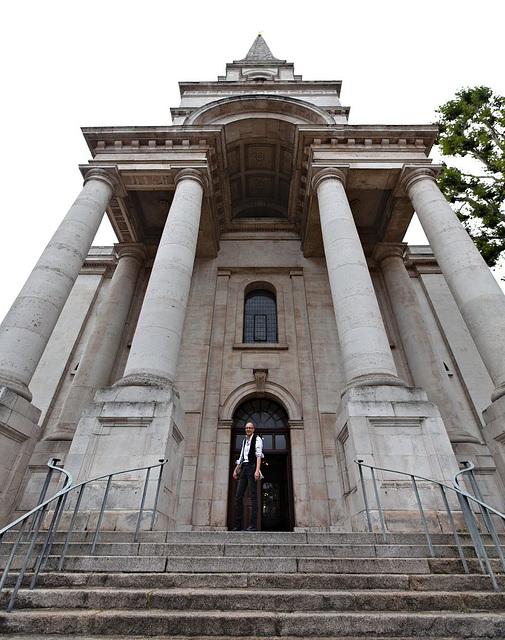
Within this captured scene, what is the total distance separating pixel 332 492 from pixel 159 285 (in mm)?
7370

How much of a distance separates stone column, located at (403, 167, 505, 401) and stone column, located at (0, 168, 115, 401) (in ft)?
33.4

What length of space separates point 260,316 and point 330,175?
580cm

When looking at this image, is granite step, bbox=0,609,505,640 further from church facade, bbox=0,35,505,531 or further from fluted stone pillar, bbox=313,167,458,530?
fluted stone pillar, bbox=313,167,458,530

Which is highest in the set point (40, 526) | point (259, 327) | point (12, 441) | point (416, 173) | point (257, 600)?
point (416, 173)

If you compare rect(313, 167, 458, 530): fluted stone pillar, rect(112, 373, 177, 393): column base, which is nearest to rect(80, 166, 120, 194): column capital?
rect(112, 373, 177, 393): column base

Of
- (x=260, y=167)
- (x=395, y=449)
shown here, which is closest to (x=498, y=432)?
(x=395, y=449)

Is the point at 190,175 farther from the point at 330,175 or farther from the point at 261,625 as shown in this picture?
the point at 261,625

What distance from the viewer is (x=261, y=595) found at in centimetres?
331

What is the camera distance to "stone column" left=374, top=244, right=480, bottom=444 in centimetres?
1169

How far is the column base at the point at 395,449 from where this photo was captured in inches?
250

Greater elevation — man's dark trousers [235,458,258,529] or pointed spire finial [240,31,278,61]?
pointed spire finial [240,31,278,61]

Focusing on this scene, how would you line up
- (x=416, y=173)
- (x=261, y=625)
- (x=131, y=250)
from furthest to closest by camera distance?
(x=131, y=250), (x=416, y=173), (x=261, y=625)

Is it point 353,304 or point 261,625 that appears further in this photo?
point 353,304

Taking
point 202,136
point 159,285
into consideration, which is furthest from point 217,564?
point 202,136
